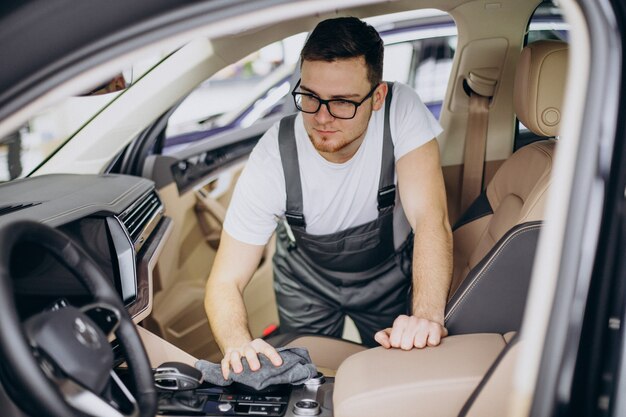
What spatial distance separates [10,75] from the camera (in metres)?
0.81

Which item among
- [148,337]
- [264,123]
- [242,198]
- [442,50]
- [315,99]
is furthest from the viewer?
[264,123]

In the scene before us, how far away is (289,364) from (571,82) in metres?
0.83

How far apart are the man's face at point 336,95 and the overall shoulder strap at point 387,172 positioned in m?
0.09

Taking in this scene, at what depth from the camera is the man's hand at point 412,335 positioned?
1.43 metres

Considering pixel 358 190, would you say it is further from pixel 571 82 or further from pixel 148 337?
pixel 571 82

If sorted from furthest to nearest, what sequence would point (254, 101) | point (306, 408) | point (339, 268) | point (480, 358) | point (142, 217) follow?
point (254, 101) → point (339, 268) → point (142, 217) → point (306, 408) → point (480, 358)

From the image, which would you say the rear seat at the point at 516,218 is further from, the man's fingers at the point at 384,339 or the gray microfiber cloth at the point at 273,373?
the gray microfiber cloth at the point at 273,373

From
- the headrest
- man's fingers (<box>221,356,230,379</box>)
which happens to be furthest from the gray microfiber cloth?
the headrest

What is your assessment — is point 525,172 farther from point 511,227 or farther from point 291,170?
point 291,170

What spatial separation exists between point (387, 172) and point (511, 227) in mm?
554

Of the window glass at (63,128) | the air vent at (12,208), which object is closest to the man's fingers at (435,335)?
the air vent at (12,208)

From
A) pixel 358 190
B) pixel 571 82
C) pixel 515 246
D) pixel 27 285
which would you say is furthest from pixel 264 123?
pixel 571 82

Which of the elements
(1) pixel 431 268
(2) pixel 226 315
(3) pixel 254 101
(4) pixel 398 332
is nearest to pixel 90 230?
(2) pixel 226 315

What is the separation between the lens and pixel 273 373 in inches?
57.6
